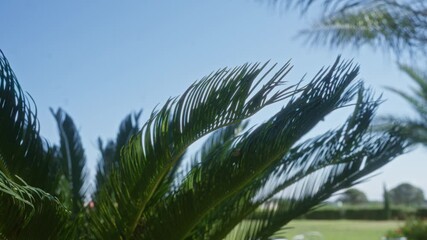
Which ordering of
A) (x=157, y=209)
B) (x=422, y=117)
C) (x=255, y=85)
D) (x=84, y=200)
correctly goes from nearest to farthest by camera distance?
(x=255, y=85) → (x=157, y=209) → (x=84, y=200) → (x=422, y=117)

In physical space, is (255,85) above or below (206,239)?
above

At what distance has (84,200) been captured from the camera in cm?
491

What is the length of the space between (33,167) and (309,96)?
1379 mm

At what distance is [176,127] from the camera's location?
325 cm

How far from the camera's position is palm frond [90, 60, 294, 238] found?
310cm

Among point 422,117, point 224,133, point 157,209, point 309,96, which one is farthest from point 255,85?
point 422,117

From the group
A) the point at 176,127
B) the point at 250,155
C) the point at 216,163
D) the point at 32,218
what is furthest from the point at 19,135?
the point at 250,155

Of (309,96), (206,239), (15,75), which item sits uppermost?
(15,75)

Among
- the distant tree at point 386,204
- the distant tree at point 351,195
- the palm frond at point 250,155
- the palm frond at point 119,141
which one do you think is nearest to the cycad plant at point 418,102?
the distant tree at point 351,195

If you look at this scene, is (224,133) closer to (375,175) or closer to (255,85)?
(375,175)

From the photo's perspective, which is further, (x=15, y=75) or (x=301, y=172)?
(x=301, y=172)

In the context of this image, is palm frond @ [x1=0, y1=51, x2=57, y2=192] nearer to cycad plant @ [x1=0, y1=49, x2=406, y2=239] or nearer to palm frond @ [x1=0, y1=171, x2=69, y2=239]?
cycad plant @ [x1=0, y1=49, x2=406, y2=239]

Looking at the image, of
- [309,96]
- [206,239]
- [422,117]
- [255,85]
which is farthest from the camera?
[422,117]

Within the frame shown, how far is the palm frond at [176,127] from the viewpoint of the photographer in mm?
3100
